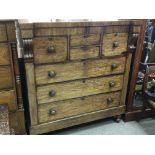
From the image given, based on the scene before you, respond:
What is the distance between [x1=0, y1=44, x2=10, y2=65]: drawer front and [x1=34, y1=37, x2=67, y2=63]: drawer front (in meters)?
0.20

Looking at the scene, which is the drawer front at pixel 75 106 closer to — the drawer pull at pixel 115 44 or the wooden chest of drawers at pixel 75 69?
the wooden chest of drawers at pixel 75 69

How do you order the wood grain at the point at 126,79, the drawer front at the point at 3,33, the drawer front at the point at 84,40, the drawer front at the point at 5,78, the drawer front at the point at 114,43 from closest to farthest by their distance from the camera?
the drawer front at the point at 3,33 → the drawer front at the point at 5,78 → the drawer front at the point at 84,40 → the drawer front at the point at 114,43 → the wood grain at the point at 126,79

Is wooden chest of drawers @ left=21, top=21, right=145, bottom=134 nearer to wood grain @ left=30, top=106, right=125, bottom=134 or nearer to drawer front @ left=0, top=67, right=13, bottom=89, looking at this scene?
wood grain @ left=30, top=106, right=125, bottom=134

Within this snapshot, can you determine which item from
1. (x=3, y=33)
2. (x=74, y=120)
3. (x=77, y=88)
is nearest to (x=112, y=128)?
(x=74, y=120)

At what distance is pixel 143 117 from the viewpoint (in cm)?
222

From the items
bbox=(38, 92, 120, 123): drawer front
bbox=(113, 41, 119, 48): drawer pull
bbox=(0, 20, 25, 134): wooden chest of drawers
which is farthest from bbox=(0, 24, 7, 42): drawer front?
bbox=(113, 41, 119, 48): drawer pull

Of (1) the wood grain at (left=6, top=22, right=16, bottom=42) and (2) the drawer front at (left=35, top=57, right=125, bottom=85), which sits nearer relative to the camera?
(1) the wood grain at (left=6, top=22, right=16, bottom=42)

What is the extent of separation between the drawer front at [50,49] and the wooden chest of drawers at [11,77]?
16 cm

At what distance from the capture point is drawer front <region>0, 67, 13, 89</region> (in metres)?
1.44

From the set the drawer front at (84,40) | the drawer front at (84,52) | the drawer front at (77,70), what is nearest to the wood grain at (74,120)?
the drawer front at (77,70)

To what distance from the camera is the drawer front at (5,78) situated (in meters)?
1.44

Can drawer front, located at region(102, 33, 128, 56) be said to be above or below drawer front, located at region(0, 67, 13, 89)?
above
